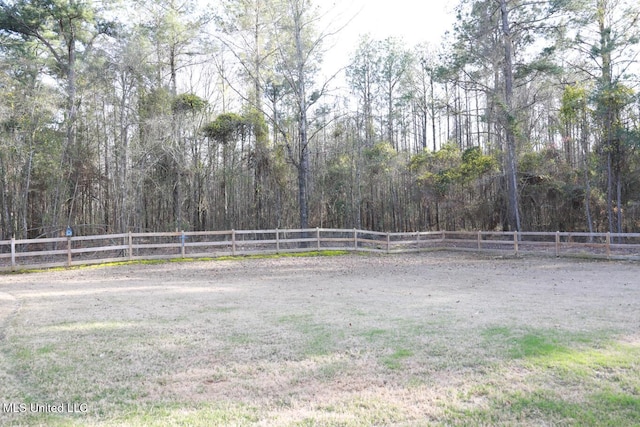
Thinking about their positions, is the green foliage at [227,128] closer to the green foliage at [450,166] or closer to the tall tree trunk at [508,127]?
the green foliage at [450,166]

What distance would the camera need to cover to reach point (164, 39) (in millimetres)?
18312

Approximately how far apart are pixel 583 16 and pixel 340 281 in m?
15.4

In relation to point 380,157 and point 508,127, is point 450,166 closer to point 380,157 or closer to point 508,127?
point 508,127

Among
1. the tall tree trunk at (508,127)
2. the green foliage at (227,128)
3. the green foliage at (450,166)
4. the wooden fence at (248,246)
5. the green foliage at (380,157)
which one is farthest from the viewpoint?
the green foliage at (380,157)

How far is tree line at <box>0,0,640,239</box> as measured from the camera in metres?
15.1

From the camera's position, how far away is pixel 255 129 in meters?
18.5

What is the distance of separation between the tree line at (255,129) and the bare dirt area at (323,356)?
9.26m

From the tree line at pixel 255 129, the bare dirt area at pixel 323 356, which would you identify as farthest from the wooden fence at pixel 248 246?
the bare dirt area at pixel 323 356

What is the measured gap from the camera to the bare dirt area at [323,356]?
2.75m

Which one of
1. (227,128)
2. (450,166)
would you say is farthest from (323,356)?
(450,166)

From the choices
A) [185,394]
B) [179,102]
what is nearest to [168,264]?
[179,102]

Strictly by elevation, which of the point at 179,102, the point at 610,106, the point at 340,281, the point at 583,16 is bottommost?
the point at 340,281

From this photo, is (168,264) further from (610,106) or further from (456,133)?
(456,133)

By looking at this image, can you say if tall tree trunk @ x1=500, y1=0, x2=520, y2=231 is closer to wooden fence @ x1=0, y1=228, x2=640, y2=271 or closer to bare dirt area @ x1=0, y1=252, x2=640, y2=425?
wooden fence @ x1=0, y1=228, x2=640, y2=271
